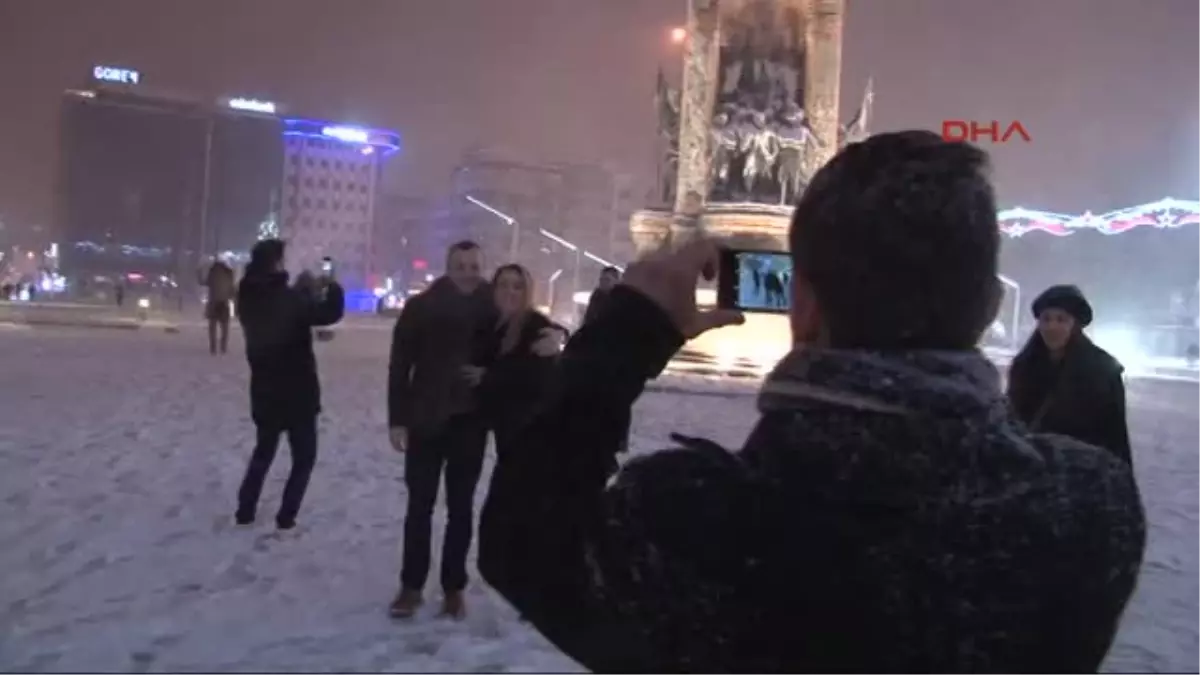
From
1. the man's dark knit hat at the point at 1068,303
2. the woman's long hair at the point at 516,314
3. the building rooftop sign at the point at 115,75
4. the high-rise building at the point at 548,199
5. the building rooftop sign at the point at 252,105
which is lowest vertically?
the woman's long hair at the point at 516,314

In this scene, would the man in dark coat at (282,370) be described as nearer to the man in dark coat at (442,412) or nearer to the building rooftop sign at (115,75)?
the man in dark coat at (442,412)

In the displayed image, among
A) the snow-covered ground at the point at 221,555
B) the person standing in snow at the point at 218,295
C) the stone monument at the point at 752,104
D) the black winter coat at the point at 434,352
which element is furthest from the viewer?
the stone monument at the point at 752,104

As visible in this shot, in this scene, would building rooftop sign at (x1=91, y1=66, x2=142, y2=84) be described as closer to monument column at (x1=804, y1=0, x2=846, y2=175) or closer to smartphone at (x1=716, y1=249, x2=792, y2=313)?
monument column at (x1=804, y1=0, x2=846, y2=175)

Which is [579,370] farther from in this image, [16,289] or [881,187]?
[16,289]

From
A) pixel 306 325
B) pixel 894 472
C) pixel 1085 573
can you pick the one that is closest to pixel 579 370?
pixel 894 472

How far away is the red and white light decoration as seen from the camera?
45.6m

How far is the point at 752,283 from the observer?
85.5 inches

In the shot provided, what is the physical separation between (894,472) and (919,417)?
73 mm

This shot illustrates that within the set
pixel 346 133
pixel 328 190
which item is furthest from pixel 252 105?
pixel 328 190

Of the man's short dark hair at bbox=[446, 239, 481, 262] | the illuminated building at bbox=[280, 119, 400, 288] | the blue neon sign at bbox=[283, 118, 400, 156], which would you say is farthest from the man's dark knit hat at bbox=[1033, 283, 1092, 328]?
the blue neon sign at bbox=[283, 118, 400, 156]

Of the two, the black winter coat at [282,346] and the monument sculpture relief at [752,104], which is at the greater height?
the monument sculpture relief at [752,104]

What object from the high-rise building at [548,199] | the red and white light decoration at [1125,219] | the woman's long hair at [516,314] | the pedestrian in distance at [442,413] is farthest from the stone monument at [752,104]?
the high-rise building at [548,199]

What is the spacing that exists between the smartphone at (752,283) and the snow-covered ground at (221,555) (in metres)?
0.68

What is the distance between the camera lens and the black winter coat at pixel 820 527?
4.33 feet
